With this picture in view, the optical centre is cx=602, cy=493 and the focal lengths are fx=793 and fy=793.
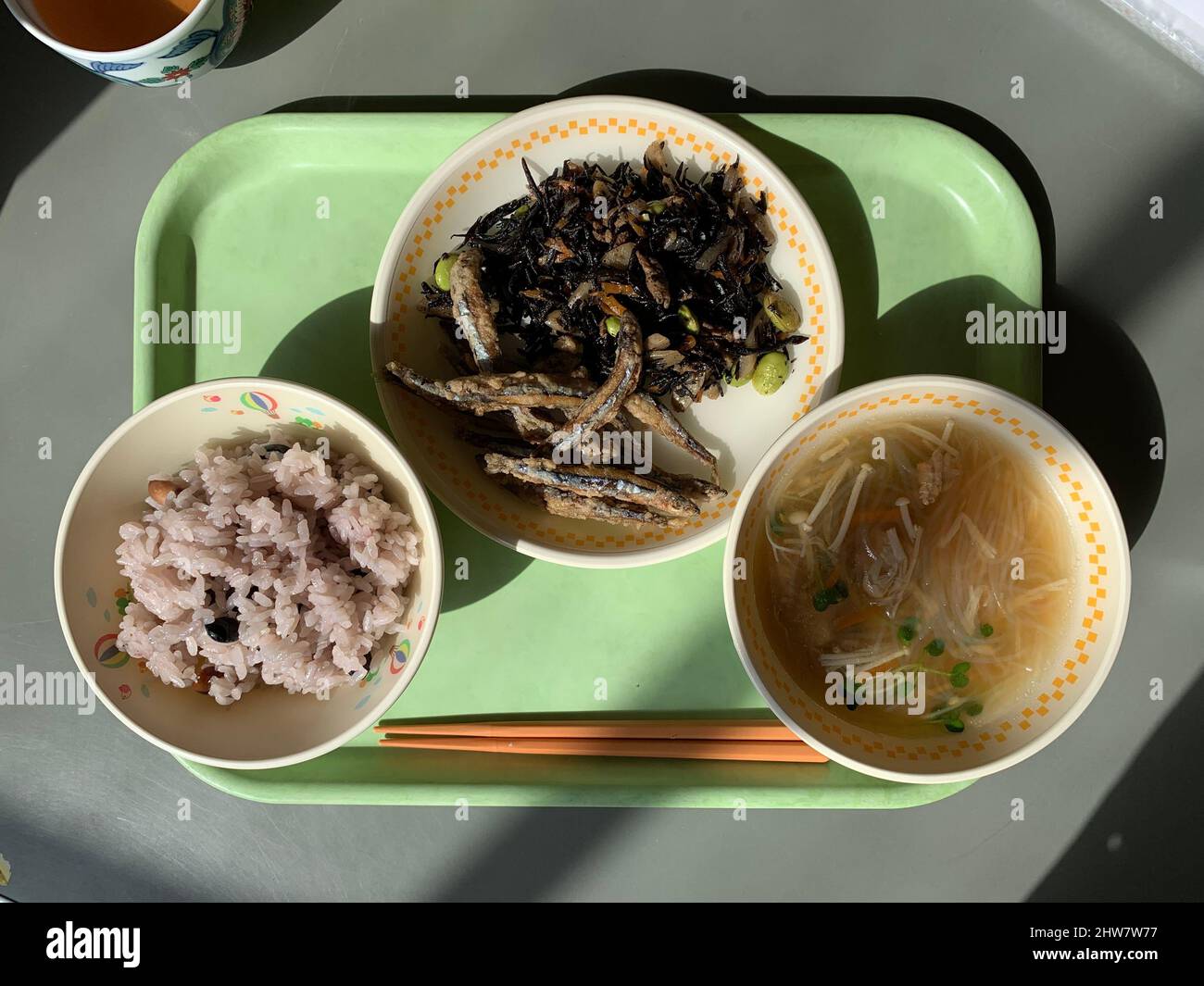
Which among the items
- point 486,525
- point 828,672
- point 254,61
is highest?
point 254,61

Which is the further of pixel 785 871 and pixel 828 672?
pixel 785 871

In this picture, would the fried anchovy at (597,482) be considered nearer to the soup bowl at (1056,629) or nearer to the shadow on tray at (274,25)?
the soup bowl at (1056,629)

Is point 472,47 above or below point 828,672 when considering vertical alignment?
above

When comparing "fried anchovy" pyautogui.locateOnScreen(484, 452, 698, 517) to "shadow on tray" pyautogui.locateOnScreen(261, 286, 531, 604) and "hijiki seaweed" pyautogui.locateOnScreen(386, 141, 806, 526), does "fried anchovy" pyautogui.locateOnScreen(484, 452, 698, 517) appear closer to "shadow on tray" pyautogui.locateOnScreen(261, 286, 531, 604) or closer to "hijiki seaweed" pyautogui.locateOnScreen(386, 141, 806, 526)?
"hijiki seaweed" pyautogui.locateOnScreen(386, 141, 806, 526)

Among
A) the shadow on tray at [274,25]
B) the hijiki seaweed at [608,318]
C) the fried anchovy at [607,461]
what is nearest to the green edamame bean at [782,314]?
the hijiki seaweed at [608,318]
